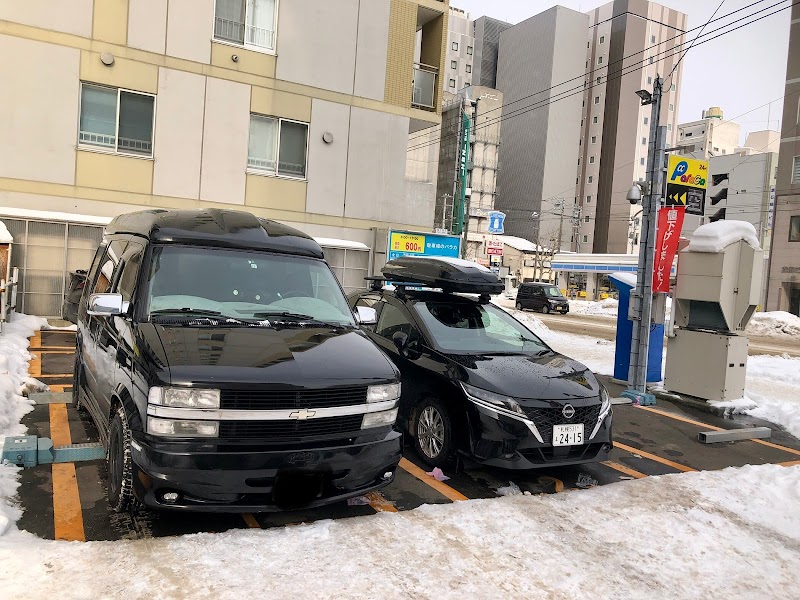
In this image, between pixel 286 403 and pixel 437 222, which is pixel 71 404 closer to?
pixel 286 403

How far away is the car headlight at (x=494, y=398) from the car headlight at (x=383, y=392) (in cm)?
116

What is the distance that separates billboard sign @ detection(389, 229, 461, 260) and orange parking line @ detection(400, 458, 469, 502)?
1085cm

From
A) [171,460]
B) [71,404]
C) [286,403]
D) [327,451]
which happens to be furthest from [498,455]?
[71,404]

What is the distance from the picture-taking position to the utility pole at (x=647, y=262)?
9.05 metres

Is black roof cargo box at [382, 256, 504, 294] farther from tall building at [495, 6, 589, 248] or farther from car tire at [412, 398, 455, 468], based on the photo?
tall building at [495, 6, 589, 248]

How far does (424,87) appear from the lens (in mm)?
17734

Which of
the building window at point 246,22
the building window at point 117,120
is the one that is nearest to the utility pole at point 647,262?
the building window at point 246,22

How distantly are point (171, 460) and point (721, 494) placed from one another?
4.40 metres

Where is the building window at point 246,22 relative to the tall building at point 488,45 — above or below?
below

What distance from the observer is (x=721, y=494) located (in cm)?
508

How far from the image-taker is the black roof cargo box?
261 inches

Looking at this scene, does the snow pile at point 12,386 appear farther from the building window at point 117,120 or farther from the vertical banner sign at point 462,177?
the vertical banner sign at point 462,177

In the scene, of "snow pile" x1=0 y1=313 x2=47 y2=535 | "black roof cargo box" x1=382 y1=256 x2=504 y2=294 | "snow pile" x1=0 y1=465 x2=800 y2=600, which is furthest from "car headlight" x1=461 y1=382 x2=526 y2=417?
"snow pile" x1=0 y1=313 x2=47 y2=535

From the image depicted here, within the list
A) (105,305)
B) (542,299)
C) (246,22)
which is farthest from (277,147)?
(542,299)
